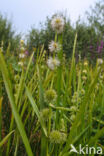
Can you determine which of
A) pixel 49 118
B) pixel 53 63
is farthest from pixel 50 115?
pixel 53 63

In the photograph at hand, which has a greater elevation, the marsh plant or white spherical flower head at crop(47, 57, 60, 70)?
white spherical flower head at crop(47, 57, 60, 70)

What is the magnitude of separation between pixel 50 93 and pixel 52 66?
0.08 m

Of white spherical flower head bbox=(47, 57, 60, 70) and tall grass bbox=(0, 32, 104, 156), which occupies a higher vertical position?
white spherical flower head bbox=(47, 57, 60, 70)

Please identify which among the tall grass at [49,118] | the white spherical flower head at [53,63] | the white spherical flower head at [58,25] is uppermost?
the white spherical flower head at [58,25]

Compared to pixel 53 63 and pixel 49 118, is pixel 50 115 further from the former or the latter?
pixel 53 63

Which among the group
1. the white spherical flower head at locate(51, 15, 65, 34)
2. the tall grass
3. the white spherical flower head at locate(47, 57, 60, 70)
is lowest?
the tall grass

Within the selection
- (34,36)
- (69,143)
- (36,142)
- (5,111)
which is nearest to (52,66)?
A: (69,143)

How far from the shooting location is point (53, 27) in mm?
495

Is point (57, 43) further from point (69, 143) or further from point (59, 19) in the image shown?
point (69, 143)

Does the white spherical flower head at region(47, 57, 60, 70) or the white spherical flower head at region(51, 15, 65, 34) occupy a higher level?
the white spherical flower head at region(51, 15, 65, 34)

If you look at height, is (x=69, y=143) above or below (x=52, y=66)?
below

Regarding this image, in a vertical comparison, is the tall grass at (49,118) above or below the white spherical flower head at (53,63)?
below

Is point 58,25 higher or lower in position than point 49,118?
higher

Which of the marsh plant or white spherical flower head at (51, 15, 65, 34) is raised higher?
white spherical flower head at (51, 15, 65, 34)
